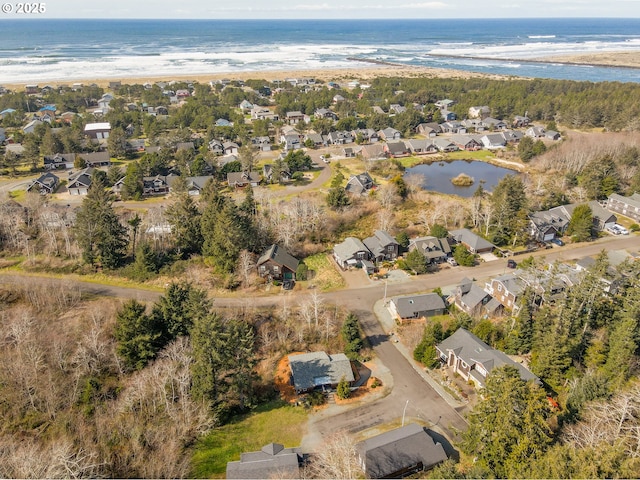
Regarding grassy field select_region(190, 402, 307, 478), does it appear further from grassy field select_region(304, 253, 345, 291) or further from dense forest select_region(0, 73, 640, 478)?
grassy field select_region(304, 253, 345, 291)

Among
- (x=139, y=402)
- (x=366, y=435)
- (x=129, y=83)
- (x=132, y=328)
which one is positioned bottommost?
(x=366, y=435)

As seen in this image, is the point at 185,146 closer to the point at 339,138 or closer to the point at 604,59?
the point at 339,138

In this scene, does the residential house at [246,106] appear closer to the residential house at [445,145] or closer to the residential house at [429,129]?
the residential house at [429,129]

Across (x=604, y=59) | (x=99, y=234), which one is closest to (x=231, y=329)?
(x=99, y=234)

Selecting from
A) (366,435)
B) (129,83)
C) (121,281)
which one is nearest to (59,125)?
(129,83)

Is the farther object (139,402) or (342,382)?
(342,382)

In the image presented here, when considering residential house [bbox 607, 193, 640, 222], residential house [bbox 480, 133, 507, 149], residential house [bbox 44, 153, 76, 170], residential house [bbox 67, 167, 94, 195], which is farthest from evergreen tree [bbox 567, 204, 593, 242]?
residential house [bbox 44, 153, 76, 170]

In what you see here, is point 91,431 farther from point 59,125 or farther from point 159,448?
point 59,125
